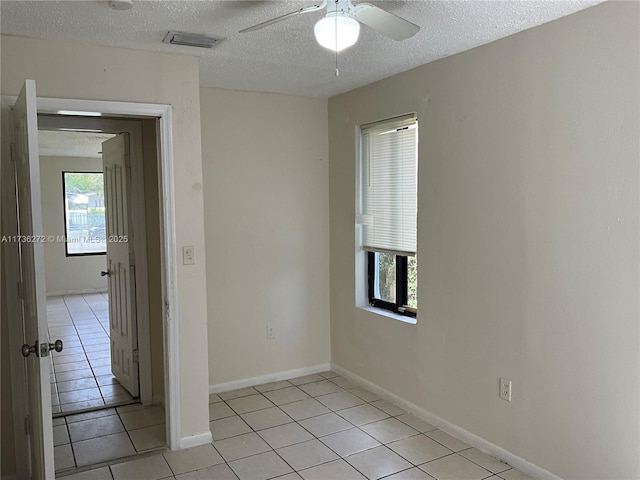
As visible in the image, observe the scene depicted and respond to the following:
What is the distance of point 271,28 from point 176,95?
2.57ft

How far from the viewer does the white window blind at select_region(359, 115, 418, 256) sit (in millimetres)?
3553

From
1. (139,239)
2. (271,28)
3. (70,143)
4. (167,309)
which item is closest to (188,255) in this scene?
(167,309)

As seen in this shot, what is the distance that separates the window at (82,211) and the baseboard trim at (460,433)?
246 inches

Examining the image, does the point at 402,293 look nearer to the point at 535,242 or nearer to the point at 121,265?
the point at 535,242

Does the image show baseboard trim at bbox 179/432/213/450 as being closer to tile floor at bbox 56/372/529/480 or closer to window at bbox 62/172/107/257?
tile floor at bbox 56/372/529/480

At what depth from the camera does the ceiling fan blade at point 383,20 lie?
1814 millimetres

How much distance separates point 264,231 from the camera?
4.16 m

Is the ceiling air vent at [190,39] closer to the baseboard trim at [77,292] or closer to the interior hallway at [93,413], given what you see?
the interior hallway at [93,413]

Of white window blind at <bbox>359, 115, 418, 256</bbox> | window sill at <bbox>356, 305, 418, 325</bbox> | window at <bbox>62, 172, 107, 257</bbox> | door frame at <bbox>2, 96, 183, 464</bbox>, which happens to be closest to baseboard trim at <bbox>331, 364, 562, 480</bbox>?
window sill at <bbox>356, 305, 418, 325</bbox>

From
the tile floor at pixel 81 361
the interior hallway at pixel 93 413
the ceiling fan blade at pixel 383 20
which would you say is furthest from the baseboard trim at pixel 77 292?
the ceiling fan blade at pixel 383 20

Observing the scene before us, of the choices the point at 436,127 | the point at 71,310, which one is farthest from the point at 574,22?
the point at 71,310

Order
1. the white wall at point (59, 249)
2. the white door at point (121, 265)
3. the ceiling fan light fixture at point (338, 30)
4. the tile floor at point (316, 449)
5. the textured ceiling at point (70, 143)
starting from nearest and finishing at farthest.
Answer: the ceiling fan light fixture at point (338, 30), the tile floor at point (316, 449), the white door at point (121, 265), the textured ceiling at point (70, 143), the white wall at point (59, 249)

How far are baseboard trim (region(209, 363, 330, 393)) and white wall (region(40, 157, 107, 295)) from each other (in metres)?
5.50

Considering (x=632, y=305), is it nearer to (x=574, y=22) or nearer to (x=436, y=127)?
(x=574, y=22)
